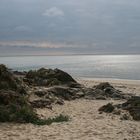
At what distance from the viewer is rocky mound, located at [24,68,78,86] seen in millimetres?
29891

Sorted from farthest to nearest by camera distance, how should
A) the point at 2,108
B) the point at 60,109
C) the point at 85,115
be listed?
the point at 60,109 → the point at 85,115 → the point at 2,108

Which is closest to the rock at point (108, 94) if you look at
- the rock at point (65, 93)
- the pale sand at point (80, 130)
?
the rock at point (65, 93)

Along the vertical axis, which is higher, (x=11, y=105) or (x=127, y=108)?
(x=11, y=105)

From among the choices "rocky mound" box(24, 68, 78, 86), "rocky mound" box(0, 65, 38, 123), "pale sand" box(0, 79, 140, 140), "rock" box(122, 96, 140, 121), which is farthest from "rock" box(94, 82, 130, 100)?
"pale sand" box(0, 79, 140, 140)

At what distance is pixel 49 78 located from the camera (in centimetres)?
3158

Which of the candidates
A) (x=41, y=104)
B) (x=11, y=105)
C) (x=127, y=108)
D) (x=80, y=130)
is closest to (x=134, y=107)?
(x=127, y=108)

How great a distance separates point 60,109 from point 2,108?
4948 millimetres

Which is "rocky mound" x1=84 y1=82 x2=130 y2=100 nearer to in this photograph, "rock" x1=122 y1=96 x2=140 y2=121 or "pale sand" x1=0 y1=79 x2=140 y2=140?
"rock" x1=122 y1=96 x2=140 y2=121

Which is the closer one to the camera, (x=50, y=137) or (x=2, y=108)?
(x=50, y=137)

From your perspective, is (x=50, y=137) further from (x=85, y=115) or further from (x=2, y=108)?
(x=85, y=115)

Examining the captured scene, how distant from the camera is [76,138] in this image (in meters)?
12.9

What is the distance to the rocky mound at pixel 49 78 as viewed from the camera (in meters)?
29.9

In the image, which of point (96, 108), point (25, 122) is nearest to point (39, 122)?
point (25, 122)

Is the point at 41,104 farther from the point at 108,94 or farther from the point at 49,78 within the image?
the point at 49,78
